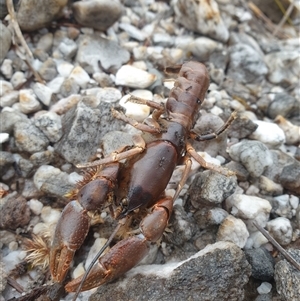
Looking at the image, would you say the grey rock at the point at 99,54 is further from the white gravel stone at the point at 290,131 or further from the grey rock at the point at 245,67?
the white gravel stone at the point at 290,131

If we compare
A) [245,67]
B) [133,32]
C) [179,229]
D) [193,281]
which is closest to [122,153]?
[179,229]

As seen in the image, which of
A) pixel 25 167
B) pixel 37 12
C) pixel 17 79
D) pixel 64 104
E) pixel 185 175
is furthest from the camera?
pixel 37 12

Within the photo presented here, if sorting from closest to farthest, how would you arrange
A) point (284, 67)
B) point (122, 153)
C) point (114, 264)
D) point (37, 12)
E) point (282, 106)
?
1. point (114, 264)
2. point (122, 153)
3. point (37, 12)
4. point (282, 106)
5. point (284, 67)

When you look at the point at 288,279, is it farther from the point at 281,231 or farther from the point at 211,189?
the point at 211,189

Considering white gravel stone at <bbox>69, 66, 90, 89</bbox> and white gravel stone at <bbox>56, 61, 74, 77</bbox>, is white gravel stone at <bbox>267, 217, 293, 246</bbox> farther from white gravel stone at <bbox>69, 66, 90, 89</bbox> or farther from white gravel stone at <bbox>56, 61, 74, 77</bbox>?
white gravel stone at <bbox>56, 61, 74, 77</bbox>

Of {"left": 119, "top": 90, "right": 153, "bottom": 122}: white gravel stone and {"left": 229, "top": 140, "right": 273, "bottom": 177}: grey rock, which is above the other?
{"left": 229, "top": 140, "right": 273, "bottom": 177}: grey rock

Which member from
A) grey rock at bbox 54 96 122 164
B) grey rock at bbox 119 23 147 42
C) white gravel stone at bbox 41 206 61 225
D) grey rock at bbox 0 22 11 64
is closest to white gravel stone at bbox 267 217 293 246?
grey rock at bbox 54 96 122 164

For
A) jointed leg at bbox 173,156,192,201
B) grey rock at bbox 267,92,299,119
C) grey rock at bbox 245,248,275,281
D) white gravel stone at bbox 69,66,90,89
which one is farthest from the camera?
grey rock at bbox 267,92,299,119

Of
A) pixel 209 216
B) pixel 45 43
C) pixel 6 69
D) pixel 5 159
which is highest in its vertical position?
pixel 209 216
